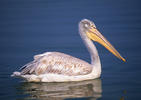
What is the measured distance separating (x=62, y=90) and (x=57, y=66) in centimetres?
81

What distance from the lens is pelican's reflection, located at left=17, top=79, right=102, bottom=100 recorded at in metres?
7.14

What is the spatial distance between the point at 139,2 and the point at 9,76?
341 inches

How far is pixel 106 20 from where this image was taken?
1355cm

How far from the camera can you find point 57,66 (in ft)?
26.9

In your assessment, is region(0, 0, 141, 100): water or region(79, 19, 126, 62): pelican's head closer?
region(0, 0, 141, 100): water

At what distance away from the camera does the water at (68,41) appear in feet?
24.4

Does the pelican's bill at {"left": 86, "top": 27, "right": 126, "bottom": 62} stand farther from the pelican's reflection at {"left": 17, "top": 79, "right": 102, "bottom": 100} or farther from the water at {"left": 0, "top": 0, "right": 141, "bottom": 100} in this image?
the pelican's reflection at {"left": 17, "top": 79, "right": 102, "bottom": 100}

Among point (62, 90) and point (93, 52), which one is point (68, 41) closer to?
point (93, 52)

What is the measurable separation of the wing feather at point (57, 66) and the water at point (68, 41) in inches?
10.8

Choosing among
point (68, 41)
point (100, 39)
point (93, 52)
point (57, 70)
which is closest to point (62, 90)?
point (57, 70)

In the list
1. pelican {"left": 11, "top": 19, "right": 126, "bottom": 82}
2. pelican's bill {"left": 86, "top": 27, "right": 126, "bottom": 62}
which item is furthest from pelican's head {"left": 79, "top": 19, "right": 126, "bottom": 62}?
pelican {"left": 11, "top": 19, "right": 126, "bottom": 82}

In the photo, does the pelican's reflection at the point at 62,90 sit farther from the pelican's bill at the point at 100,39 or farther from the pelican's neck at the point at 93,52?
the pelican's bill at the point at 100,39

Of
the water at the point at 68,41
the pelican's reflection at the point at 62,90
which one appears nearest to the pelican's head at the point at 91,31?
the water at the point at 68,41

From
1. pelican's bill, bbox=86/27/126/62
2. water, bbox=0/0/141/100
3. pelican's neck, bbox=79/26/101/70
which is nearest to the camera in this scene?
water, bbox=0/0/141/100
